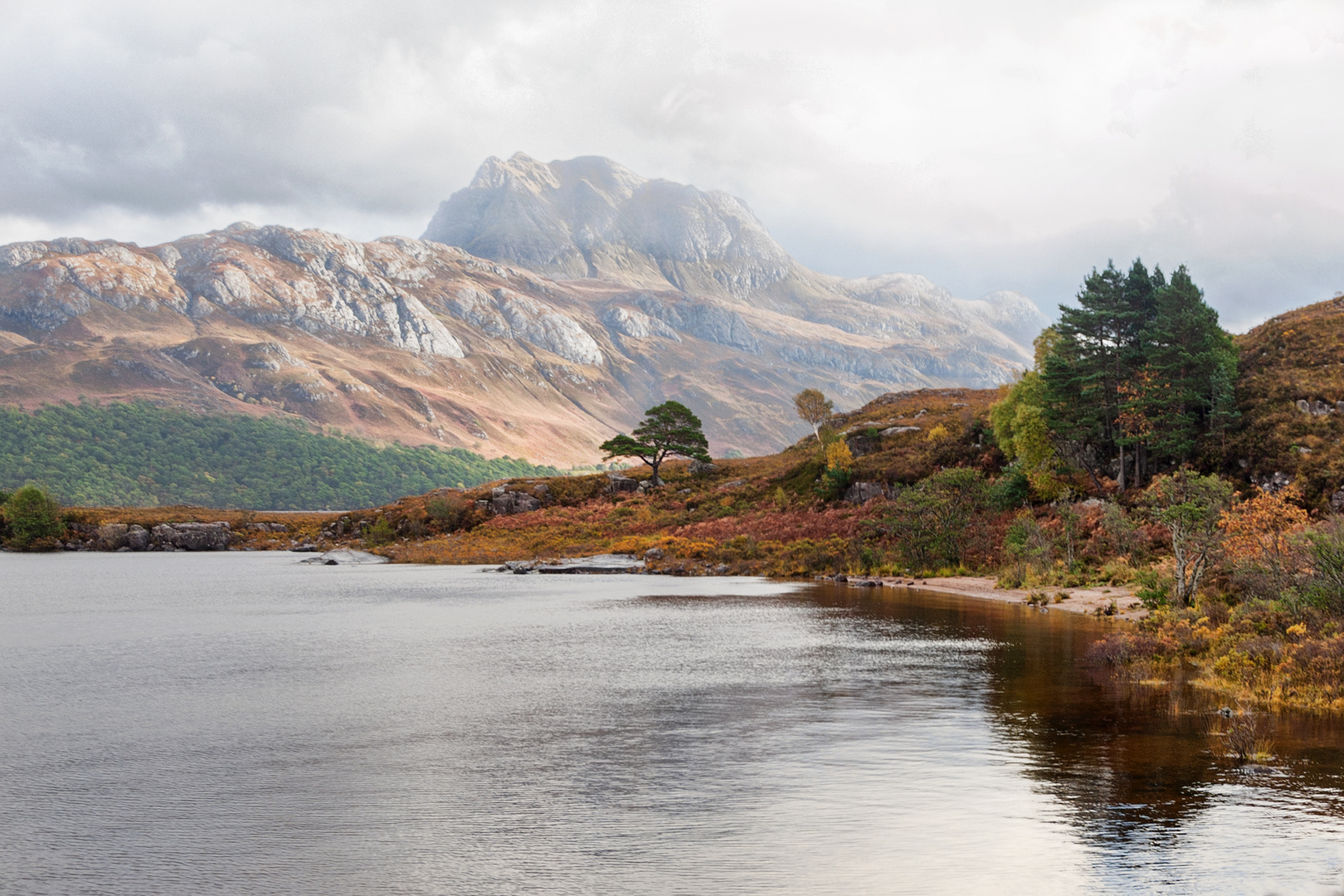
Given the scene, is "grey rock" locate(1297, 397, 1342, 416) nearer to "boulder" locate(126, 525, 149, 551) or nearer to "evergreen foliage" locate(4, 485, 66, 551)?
"boulder" locate(126, 525, 149, 551)

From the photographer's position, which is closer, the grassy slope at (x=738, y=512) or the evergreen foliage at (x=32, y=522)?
the grassy slope at (x=738, y=512)

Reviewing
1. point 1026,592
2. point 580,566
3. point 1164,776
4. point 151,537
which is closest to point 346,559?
point 580,566

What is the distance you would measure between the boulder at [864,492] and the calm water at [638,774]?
179ft

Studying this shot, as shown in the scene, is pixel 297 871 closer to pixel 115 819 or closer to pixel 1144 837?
pixel 115 819

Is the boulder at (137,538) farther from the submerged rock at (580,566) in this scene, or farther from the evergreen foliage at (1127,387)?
the evergreen foliage at (1127,387)

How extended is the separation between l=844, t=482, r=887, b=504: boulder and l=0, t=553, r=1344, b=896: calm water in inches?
2152

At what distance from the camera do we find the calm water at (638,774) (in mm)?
12992

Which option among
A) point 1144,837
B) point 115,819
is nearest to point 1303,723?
point 1144,837

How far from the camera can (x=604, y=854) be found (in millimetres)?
13609

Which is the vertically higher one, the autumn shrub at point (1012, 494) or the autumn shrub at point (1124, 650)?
the autumn shrub at point (1012, 494)

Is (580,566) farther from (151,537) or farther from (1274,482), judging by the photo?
(151,537)

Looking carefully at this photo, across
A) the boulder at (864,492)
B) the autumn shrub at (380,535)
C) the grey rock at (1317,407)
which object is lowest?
the autumn shrub at (380,535)

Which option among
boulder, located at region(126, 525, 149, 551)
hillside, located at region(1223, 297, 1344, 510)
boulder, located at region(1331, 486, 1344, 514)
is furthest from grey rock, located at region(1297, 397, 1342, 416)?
boulder, located at region(126, 525, 149, 551)

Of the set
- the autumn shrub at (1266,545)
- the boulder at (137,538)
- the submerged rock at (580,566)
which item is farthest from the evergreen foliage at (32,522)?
the autumn shrub at (1266,545)
